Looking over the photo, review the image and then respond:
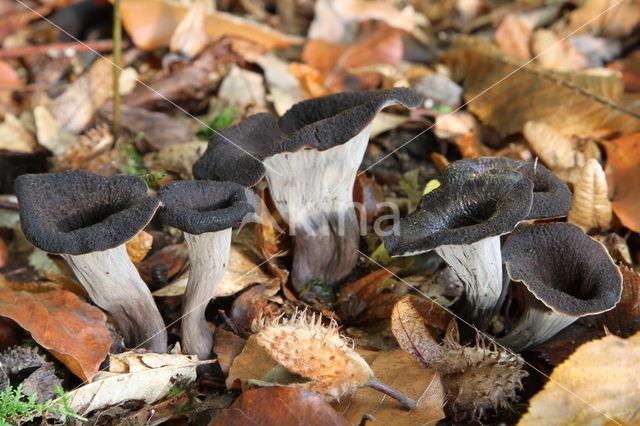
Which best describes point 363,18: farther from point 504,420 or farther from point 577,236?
point 504,420

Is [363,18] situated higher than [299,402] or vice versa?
[363,18]

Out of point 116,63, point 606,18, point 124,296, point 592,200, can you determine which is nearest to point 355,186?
point 592,200

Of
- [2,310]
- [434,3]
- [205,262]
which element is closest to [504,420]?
[205,262]

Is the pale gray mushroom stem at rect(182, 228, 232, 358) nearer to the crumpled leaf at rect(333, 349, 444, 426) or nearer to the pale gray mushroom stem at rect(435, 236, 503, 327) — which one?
the crumpled leaf at rect(333, 349, 444, 426)

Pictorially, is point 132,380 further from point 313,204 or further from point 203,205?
point 313,204

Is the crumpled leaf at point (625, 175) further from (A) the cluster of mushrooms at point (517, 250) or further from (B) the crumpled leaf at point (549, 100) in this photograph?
(A) the cluster of mushrooms at point (517, 250)

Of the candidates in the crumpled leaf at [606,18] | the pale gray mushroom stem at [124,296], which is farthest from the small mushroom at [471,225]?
the crumpled leaf at [606,18]

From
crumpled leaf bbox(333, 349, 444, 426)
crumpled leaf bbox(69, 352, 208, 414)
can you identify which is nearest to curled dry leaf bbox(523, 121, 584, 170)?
crumpled leaf bbox(333, 349, 444, 426)
